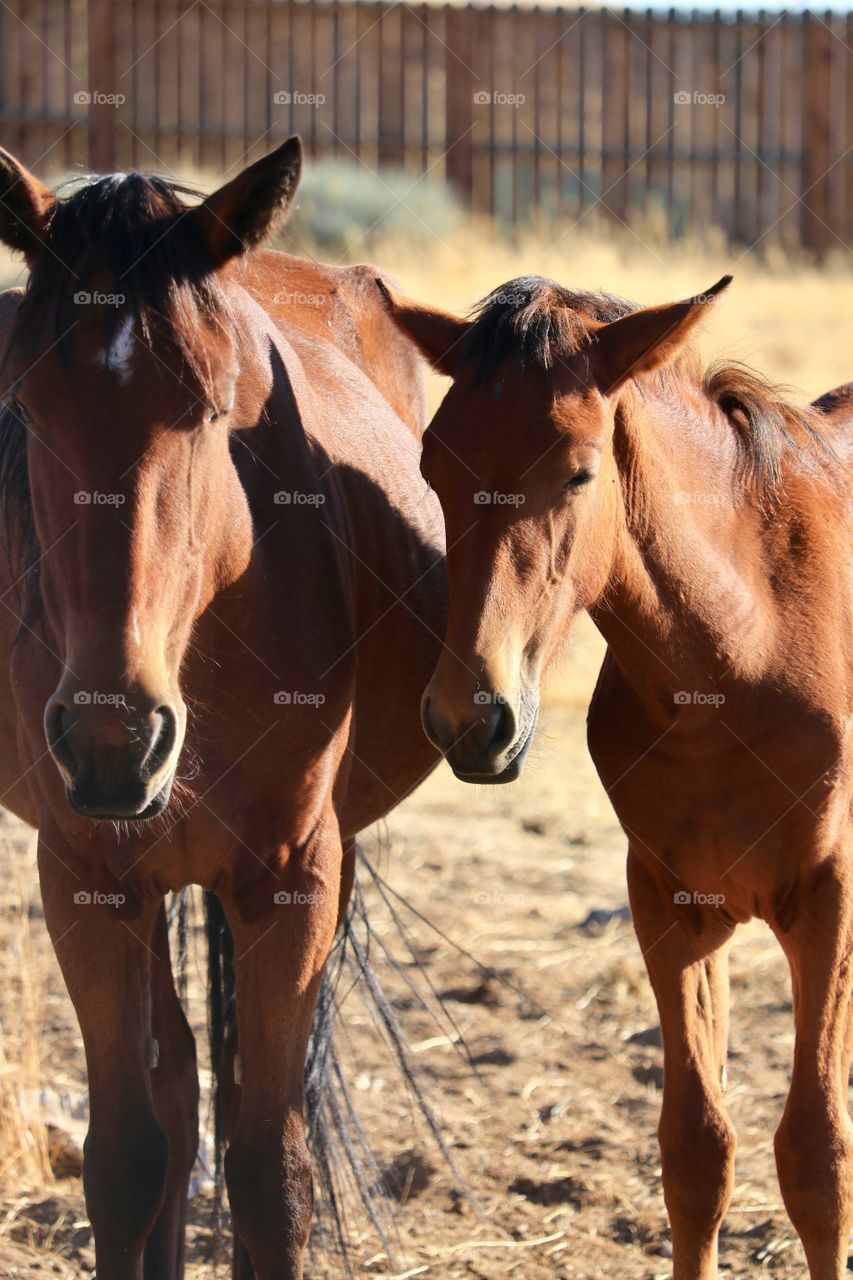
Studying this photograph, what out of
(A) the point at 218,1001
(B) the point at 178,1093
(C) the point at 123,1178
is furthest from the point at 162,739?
(A) the point at 218,1001

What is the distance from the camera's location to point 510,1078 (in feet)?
16.7

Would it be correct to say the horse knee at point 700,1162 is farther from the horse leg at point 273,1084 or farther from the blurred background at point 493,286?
the horse leg at point 273,1084

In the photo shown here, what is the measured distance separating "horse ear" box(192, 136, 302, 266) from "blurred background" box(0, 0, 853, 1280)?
106 centimetres

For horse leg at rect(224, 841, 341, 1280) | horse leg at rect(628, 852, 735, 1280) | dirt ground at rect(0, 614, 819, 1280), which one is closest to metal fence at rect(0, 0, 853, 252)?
dirt ground at rect(0, 614, 819, 1280)

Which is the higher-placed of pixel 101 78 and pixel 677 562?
pixel 101 78

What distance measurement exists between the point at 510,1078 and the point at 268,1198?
6.37ft

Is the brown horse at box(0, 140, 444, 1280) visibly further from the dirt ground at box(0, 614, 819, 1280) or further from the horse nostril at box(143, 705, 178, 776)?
the dirt ground at box(0, 614, 819, 1280)

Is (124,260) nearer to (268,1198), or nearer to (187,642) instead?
(187,642)

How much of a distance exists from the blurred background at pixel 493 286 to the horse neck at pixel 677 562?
0.22 metres

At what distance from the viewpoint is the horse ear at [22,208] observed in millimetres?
2857

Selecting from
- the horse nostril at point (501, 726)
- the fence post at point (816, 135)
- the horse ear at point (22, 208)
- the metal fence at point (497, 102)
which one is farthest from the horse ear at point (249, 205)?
the fence post at point (816, 135)

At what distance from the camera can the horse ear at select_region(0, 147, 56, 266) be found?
112 inches

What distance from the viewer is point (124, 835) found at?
320 centimetres

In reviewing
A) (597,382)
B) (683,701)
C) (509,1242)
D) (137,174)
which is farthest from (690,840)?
(137,174)
